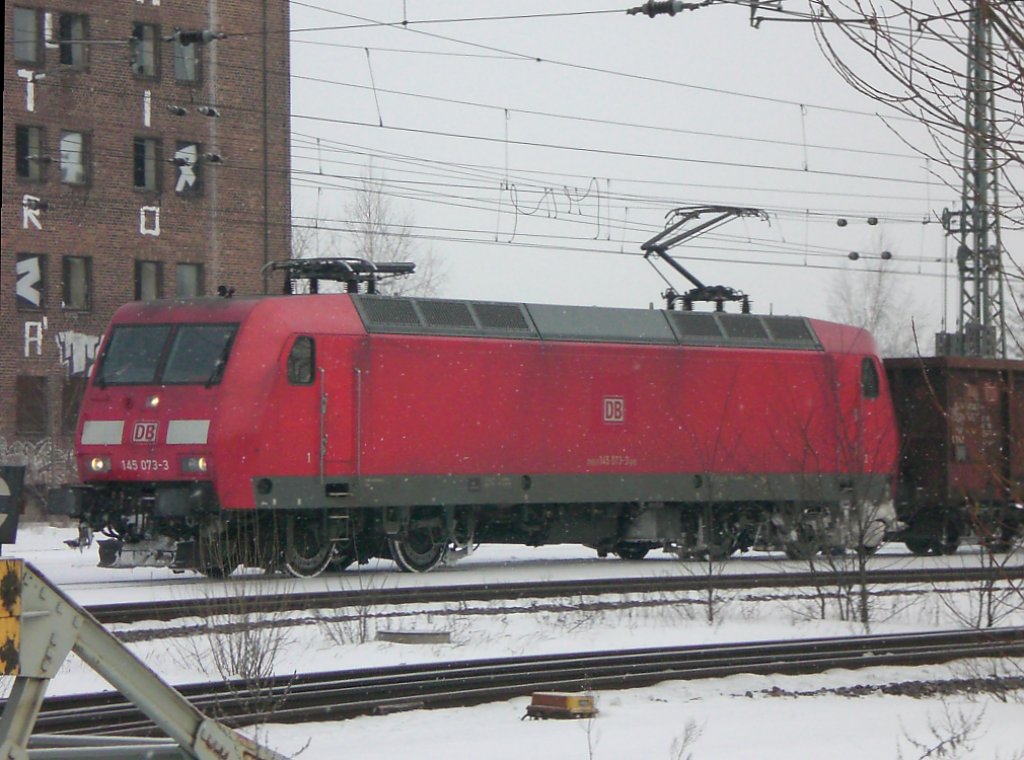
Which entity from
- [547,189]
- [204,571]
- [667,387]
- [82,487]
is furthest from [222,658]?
[547,189]

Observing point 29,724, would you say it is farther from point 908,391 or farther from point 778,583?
point 908,391

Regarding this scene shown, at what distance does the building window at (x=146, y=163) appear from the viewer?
134 feet

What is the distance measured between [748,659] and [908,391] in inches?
528

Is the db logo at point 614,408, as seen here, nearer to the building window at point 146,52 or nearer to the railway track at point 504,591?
the railway track at point 504,591

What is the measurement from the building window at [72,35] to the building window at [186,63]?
8.26ft

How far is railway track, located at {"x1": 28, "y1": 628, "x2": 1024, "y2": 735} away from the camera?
930 cm

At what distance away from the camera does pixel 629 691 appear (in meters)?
10.6

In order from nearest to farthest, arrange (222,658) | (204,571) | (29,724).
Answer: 1. (29,724)
2. (222,658)
3. (204,571)

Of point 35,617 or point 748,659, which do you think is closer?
point 35,617

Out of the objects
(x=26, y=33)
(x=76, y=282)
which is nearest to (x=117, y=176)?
(x=76, y=282)

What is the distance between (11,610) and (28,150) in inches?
1404

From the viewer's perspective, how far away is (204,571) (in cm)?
1705

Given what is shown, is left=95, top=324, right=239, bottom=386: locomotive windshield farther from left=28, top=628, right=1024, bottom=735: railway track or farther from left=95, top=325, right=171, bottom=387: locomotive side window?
left=28, top=628, right=1024, bottom=735: railway track

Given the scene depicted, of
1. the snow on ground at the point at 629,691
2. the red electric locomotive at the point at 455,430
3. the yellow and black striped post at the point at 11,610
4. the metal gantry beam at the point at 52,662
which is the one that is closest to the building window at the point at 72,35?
the red electric locomotive at the point at 455,430
